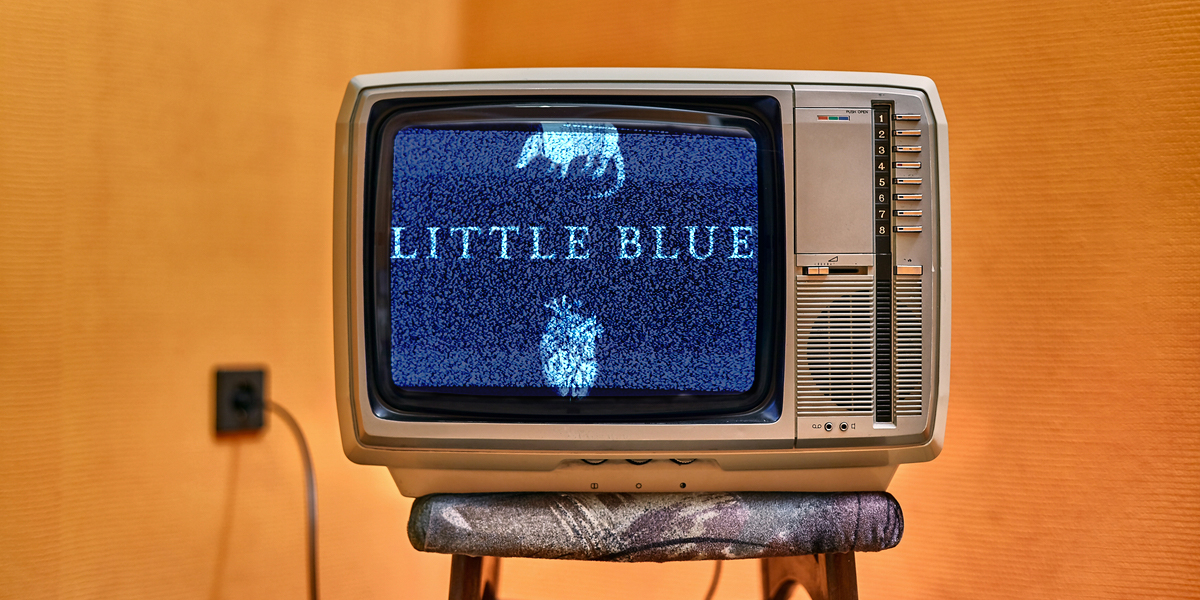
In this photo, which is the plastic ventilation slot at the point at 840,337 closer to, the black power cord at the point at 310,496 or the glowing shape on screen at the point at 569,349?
the glowing shape on screen at the point at 569,349

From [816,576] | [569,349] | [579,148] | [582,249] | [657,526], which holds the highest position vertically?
[579,148]

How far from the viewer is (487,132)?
0.69m

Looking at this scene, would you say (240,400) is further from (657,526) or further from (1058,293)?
(1058,293)

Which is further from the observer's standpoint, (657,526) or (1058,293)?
(1058,293)

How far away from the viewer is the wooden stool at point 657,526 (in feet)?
2.20

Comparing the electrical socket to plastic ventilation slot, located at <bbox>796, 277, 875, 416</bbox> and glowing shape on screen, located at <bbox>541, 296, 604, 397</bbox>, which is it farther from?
plastic ventilation slot, located at <bbox>796, 277, 875, 416</bbox>

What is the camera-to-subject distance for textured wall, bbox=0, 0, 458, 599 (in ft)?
2.57

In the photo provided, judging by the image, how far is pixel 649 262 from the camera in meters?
0.68

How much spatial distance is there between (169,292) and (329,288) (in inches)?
8.8

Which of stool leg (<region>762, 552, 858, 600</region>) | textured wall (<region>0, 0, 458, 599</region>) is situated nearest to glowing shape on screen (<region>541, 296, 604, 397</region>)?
stool leg (<region>762, 552, 858, 600</region>)

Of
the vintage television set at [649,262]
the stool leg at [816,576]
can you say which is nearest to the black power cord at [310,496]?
the vintage television set at [649,262]

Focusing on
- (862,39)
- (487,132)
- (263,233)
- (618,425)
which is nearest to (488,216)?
(487,132)

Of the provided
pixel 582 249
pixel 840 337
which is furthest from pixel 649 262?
pixel 840 337

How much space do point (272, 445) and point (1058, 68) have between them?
136cm
